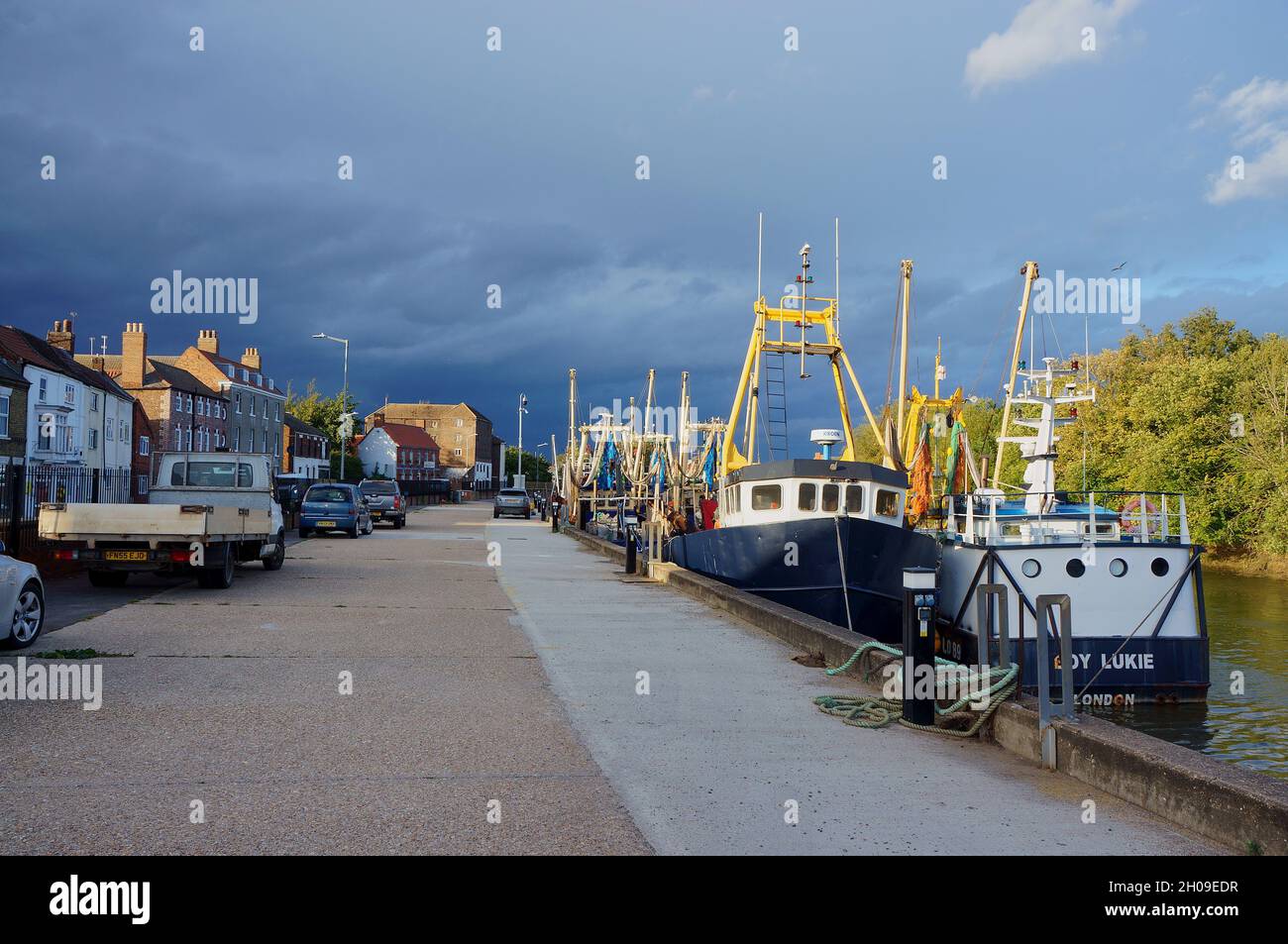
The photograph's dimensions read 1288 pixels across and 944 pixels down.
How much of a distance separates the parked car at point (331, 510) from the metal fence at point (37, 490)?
8684 millimetres

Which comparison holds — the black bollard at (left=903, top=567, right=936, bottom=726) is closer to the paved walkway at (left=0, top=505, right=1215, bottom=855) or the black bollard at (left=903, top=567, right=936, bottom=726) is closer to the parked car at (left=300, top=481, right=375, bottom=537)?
the paved walkway at (left=0, top=505, right=1215, bottom=855)

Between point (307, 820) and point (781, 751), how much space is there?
3.05 meters

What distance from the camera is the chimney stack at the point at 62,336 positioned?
192 ft

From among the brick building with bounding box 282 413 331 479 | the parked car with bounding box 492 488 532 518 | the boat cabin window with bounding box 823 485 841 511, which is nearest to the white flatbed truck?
the boat cabin window with bounding box 823 485 841 511

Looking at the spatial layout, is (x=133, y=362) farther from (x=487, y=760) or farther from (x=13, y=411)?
(x=487, y=760)

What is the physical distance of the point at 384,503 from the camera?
4191cm

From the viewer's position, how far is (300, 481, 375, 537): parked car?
32344 mm

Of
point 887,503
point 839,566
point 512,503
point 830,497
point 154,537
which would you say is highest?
point 830,497

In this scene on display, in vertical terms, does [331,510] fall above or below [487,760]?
above

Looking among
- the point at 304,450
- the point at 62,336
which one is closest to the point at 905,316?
the point at 62,336

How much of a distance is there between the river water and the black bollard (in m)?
4.63

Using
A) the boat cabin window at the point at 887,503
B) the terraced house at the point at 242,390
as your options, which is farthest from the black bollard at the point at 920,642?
the terraced house at the point at 242,390

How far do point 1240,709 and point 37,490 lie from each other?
21.3 metres
